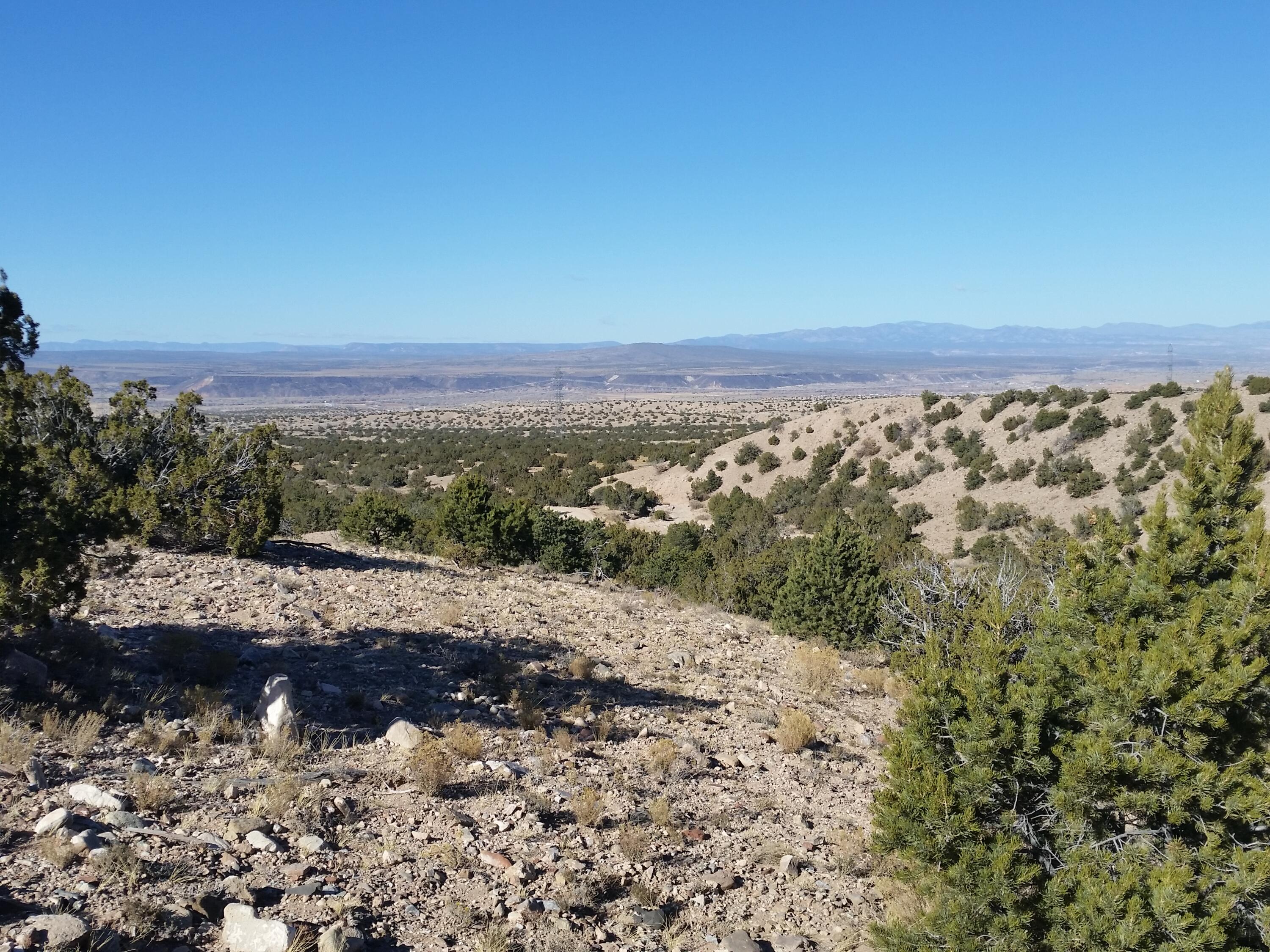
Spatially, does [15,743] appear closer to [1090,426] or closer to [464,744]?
[464,744]

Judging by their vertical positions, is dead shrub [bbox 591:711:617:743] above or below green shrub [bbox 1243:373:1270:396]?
below

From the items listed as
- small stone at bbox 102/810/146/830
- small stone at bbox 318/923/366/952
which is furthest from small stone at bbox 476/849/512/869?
small stone at bbox 102/810/146/830

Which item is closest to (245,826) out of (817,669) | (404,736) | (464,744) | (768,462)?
(404,736)

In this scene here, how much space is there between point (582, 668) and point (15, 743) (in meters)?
6.12

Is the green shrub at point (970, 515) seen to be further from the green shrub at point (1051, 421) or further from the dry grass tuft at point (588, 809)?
the dry grass tuft at point (588, 809)

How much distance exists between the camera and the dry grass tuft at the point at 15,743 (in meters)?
5.87

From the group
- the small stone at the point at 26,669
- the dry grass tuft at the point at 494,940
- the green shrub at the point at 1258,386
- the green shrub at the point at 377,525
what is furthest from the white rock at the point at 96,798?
the green shrub at the point at 1258,386

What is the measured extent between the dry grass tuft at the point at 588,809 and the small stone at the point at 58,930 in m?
3.38

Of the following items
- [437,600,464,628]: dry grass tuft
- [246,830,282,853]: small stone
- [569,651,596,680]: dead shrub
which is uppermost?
[246,830,282,853]: small stone

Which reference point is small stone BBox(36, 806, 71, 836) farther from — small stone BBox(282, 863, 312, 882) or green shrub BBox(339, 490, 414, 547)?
green shrub BBox(339, 490, 414, 547)

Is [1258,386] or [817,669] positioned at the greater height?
[1258,386]

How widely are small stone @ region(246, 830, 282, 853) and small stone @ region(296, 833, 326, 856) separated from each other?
0.42ft

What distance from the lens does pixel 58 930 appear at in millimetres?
4090

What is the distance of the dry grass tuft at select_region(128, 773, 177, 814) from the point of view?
18.4 ft
